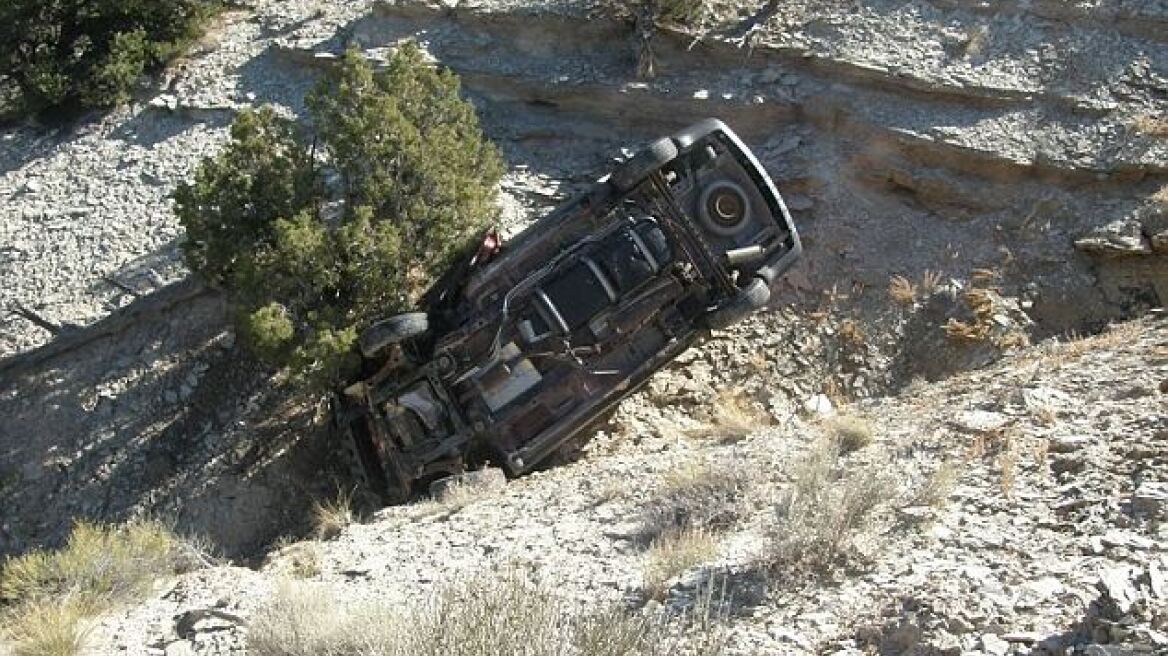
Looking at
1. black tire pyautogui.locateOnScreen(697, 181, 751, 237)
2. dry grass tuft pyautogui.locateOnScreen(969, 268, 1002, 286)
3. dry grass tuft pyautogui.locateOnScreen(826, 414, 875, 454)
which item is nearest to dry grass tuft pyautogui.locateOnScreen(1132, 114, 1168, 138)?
dry grass tuft pyautogui.locateOnScreen(969, 268, 1002, 286)

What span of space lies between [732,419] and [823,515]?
3.83 m

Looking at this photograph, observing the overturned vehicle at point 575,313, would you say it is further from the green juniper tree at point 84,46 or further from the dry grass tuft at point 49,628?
the green juniper tree at point 84,46

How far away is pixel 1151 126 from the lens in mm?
13000

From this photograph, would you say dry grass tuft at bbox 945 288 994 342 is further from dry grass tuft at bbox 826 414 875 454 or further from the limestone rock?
dry grass tuft at bbox 826 414 875 454

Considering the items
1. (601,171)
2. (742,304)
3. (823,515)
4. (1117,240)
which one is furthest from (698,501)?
(601,171)

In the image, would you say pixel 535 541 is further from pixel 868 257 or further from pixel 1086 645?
pixel 868 257

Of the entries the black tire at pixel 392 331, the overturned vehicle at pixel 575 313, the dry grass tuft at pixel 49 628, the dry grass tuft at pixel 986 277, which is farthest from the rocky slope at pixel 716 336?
the black tire at pixel 392 331

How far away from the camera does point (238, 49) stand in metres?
16.0

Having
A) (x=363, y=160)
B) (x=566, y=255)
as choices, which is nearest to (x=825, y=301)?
(x=566, y=255)

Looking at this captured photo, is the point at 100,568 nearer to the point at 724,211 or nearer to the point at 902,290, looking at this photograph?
the point at 724,211

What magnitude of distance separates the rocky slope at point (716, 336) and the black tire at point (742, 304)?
101 cm

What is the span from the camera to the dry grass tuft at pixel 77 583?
7930 mm

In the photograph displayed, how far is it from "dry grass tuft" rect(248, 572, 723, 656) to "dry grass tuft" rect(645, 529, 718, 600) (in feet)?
→ 1.12

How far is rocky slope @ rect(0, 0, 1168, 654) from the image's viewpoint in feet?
31.0
